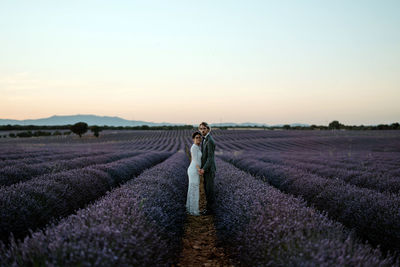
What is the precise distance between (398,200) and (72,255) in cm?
410

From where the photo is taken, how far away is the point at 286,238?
2092mm

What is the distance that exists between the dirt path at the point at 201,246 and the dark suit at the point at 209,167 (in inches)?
20.1

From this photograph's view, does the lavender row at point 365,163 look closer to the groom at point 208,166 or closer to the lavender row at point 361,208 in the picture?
the lavender row at point 361,208

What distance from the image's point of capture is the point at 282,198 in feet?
11.1

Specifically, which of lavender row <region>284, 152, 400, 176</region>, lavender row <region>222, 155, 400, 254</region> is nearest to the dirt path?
Answer: lavender row <region>222, 155, 400, 254</region>

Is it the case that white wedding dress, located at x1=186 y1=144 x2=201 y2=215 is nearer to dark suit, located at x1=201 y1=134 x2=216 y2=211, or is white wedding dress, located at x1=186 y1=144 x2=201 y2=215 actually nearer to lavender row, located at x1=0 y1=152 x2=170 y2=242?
dark suit, located at x1=201 y1=134 x2=216 y2=211

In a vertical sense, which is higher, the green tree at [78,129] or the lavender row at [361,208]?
the green tree at [78,129]

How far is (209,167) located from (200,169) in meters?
0.34

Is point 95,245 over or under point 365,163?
over

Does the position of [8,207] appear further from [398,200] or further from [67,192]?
[398,200]

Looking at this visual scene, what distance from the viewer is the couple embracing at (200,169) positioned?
4922 millimetres

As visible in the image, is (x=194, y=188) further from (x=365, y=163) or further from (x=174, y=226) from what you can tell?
Result: (x=365, y=163)

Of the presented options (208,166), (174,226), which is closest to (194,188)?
(208,166)

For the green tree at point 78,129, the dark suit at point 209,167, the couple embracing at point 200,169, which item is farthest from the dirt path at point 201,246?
the green tree at point 78,129
